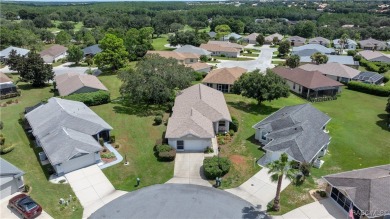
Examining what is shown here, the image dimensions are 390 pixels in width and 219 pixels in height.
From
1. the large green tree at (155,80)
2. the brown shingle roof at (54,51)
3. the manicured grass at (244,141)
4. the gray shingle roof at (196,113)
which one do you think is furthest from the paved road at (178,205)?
the brown shingle roof at (54,51)

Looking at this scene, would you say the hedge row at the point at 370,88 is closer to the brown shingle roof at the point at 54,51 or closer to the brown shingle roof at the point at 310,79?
the brown shingle roof at the point at 310,79

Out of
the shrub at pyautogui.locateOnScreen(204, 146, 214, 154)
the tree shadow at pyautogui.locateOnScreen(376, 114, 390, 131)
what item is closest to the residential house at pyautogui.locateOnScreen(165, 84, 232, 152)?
the shrub at pyautogui.locateOnScreen(204, 146, 214, 154)

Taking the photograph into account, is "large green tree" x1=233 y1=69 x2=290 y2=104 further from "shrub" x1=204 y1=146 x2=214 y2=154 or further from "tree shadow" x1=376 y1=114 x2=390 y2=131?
"shrub" x1=204 y1=146 x2=214 y2=154

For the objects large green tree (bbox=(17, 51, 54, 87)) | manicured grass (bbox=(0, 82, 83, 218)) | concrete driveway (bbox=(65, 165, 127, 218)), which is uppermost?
large green tree (bbox=(17, 51, 54, 87))

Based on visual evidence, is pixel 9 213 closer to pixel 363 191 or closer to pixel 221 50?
pixel 363 191

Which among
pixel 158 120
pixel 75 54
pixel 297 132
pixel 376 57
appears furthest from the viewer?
pixel 376 57

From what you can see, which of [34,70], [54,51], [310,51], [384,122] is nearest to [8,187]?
[34,70]
